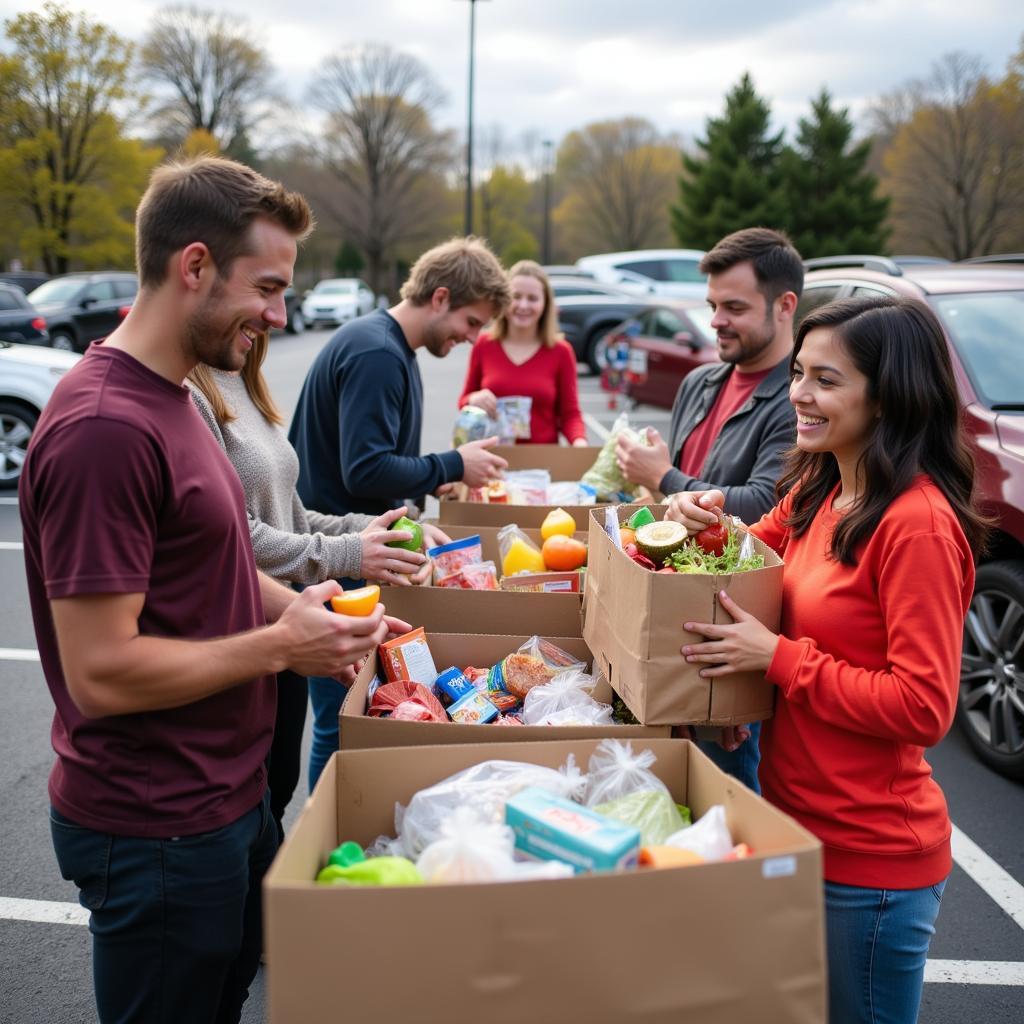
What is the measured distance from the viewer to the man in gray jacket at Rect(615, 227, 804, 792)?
2.88 metres

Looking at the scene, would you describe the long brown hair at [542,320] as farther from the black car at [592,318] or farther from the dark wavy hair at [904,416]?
the black car at [592,318]

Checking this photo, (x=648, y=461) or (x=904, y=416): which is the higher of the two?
(x=904, y=416)

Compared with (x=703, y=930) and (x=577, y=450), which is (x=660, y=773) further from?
(x=577, y=450)

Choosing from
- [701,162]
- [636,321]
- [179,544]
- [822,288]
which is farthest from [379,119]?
[179,544]

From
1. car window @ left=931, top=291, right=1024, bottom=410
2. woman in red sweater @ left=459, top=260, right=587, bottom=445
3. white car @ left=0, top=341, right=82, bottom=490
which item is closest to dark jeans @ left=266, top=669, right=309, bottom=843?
woman in red sweater @ left=459, top=260, right=587, bottom=445

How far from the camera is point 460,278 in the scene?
3.24m

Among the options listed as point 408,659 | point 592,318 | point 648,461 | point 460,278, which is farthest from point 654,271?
point 408,659

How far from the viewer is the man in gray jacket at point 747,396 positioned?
2877mm

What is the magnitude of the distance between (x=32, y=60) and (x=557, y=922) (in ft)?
107

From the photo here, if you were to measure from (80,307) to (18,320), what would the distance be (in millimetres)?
3650

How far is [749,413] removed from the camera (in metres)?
3.05

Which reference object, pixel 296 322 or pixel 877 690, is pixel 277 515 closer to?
pixel 877 690

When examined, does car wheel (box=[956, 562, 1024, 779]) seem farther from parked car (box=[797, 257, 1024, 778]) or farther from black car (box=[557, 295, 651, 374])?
black car (box=[557, 295, 651, 374])

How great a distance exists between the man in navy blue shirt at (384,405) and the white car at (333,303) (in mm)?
26790
